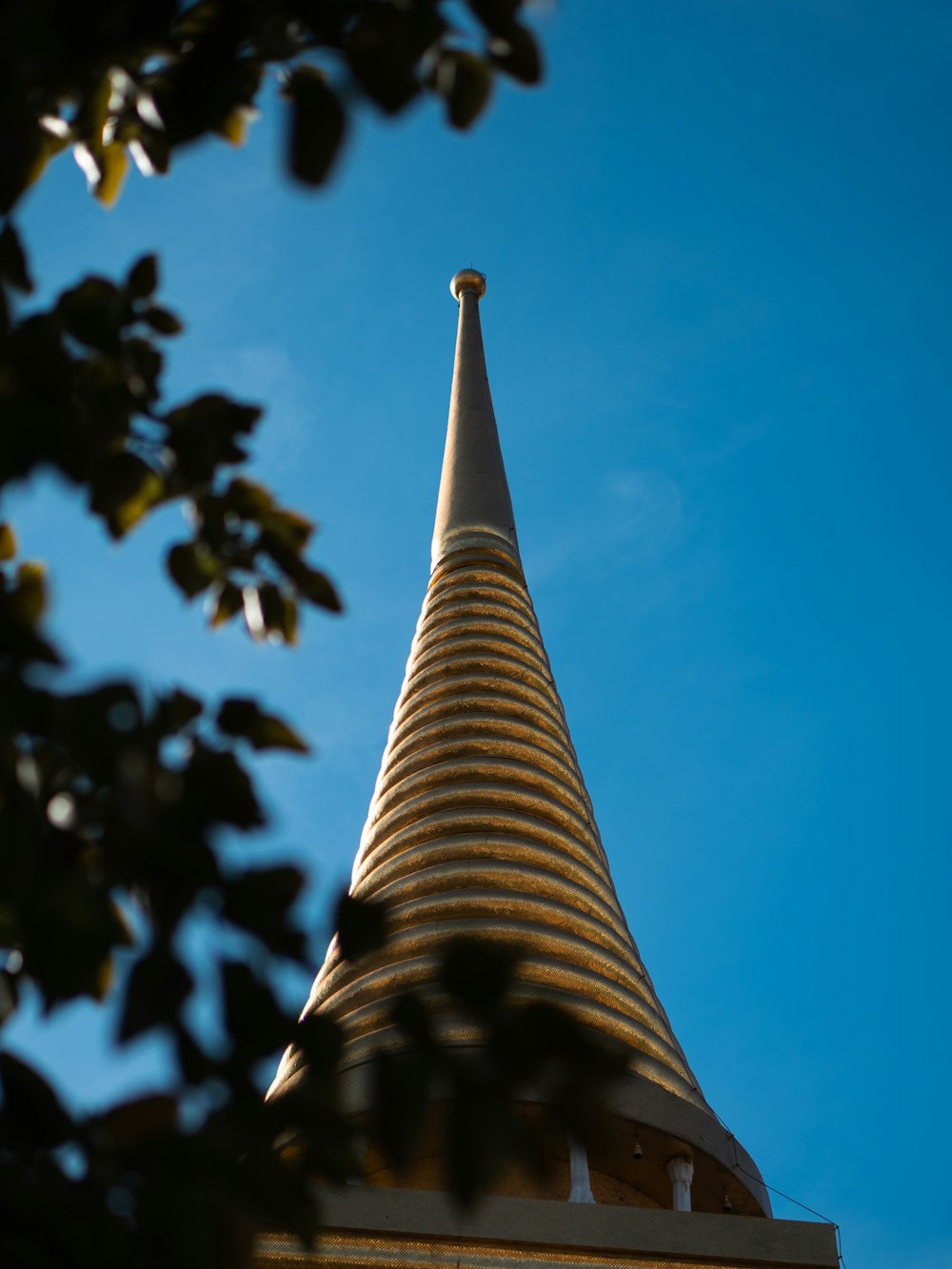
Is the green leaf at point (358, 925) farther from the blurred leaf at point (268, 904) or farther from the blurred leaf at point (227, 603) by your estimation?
the blurred leaf at point (227, 603)

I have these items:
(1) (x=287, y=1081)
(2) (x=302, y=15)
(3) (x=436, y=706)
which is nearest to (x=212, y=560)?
(2) (x=302, y=15)

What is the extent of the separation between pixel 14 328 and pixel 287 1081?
8.20 metres

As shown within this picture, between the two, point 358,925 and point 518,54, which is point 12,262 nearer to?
point 518,54

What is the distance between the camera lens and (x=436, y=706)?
48.7 ft

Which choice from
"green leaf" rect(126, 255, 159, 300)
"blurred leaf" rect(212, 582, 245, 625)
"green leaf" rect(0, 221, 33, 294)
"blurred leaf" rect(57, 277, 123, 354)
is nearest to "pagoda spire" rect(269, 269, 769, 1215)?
"blurred leaf" rect(212, 582, 245, 625)

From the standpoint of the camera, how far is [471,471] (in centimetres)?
1908

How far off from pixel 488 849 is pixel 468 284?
1294cm

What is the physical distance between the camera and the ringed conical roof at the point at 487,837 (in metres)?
11.4

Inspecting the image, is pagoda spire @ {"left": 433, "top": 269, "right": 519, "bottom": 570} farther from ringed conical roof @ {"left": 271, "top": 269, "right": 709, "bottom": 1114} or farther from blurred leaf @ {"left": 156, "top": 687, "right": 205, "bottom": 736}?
blurred leaf @ {"left": 156, "top": 687, "right": 205, "bottom": 736}

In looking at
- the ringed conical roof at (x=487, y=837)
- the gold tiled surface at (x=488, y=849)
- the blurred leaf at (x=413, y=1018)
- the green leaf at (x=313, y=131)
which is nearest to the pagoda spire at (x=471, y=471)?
the ringed conical roof at (x=487, y=837)

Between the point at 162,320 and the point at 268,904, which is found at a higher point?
the point at 162,320

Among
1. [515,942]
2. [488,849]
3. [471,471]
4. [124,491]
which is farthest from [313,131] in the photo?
[471,471]

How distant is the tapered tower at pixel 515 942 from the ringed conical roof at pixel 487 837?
0.06 feet

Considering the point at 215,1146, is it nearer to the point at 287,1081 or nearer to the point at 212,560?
the point at 212,560
